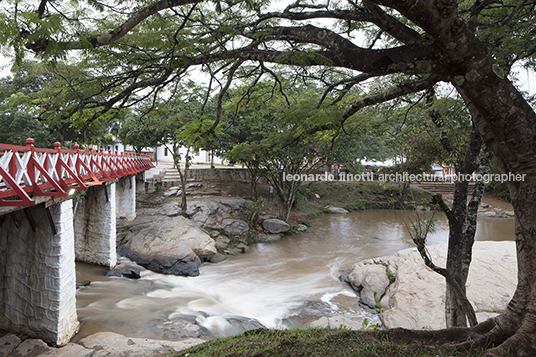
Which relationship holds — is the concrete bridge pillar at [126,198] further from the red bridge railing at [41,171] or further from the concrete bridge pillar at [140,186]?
the red bridge railing at [41,171]

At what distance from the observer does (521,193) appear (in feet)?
10.0

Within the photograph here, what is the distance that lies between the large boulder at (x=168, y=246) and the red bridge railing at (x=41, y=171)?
383 cm

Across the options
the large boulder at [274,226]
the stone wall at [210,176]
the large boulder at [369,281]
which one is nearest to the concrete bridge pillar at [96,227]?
the large boulder at [274,226]

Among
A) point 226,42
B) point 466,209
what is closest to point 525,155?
point 466,209

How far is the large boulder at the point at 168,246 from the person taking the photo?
1289 centimetres

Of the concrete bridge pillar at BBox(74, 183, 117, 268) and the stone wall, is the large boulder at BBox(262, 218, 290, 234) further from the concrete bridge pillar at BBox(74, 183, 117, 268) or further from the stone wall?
the concrete bridge pillar at BBox(74, 183, 117, 268)

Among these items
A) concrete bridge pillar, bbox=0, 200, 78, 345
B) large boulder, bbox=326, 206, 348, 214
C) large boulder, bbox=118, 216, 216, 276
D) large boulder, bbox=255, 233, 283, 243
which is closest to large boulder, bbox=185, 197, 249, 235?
large boulder, bbox=255, 233, 283, 243

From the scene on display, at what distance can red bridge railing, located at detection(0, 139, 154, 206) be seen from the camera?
17.4 ft

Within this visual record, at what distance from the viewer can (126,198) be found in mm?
18109

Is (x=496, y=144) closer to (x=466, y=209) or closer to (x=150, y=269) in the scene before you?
(x=466, y=209)

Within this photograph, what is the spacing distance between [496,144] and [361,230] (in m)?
18.6

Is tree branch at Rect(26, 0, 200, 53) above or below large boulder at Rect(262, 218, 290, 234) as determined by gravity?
above

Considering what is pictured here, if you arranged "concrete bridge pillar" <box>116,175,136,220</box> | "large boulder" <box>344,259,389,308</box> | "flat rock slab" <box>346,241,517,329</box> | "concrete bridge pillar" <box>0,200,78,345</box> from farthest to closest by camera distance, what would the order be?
"concrete bridge pillar" <box>116,175,136,220</box> → "large boulder" <box>344,259,389,308</box> → "flat rock slab" <box>346,241,517,329</box> → "concrete bridge pillar" <box>0,200,78,345</box>

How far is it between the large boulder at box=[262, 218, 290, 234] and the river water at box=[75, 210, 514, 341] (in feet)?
3.24
